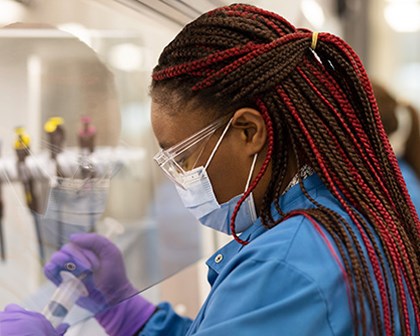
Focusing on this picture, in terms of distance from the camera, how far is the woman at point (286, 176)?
84 cm

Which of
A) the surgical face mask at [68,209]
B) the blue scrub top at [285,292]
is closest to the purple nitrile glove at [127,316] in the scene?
the surgical face mask at [68,209]

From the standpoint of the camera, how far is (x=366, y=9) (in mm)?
4594

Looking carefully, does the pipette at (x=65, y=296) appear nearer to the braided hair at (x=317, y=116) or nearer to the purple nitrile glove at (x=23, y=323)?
the purple nitrile glove at (x=23, y=323)

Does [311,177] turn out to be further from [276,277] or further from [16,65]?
[16,65]

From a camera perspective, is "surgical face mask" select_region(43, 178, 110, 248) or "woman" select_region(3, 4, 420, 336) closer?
"woman" select_region(3, 4, 420, 336)

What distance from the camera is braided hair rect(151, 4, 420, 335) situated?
0.90 metres

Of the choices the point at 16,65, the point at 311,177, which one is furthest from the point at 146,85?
the point at 311,177

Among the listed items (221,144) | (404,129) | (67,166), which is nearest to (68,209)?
(67,166)

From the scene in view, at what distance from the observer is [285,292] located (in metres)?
0.84

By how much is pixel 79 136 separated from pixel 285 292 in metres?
0.62

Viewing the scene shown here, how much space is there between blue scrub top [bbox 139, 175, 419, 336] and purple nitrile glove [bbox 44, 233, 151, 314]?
→ 1.28ft

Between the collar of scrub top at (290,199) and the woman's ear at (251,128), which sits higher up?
the woman's ear at (251,128)

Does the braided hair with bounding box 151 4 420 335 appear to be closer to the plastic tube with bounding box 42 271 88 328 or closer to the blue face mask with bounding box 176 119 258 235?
the blue face mask with bounding box 176 119 258 235

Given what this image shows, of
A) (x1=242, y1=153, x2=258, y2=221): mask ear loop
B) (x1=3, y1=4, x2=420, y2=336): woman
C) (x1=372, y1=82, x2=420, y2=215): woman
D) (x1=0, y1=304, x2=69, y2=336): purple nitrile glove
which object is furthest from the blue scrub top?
(x1=372, y1=82, x2=420, y2=215): woman
